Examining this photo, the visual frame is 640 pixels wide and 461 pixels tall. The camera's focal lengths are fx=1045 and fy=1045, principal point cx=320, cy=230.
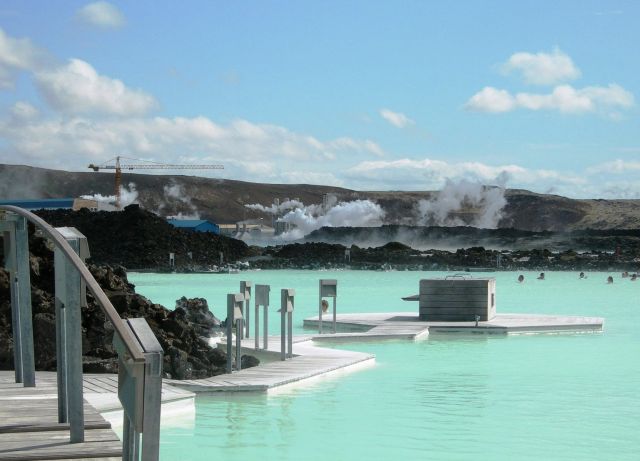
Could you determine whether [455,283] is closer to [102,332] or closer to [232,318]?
[232,318]

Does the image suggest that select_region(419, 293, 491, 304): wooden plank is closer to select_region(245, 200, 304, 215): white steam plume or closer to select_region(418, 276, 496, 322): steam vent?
select_region(418, 276, 496, 322): steam vent

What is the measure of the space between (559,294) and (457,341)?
1922cm

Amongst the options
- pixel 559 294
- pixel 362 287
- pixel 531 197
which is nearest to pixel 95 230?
pixel 362 287

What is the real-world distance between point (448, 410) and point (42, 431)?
16.2 feet

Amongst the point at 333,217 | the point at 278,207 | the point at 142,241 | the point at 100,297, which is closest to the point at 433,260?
the point at 142,241

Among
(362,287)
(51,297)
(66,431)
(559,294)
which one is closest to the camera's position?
(66,431)

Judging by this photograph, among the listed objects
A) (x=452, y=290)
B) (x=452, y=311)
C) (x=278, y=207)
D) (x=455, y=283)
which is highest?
(x=278, y=207)

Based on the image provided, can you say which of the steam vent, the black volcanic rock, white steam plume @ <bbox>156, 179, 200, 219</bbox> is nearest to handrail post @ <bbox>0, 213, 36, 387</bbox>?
the steam vent

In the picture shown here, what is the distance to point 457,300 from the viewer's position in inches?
675

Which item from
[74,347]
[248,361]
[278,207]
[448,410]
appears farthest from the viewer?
[278,207]

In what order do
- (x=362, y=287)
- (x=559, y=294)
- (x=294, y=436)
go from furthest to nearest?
1. (x=362, y=287)
2. (x=559, y=294)
3. (x=294, y=436)

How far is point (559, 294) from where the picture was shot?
1328 inches

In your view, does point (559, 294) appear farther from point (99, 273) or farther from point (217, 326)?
point (99, 273)

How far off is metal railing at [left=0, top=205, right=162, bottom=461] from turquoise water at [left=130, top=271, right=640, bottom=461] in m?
1.60
